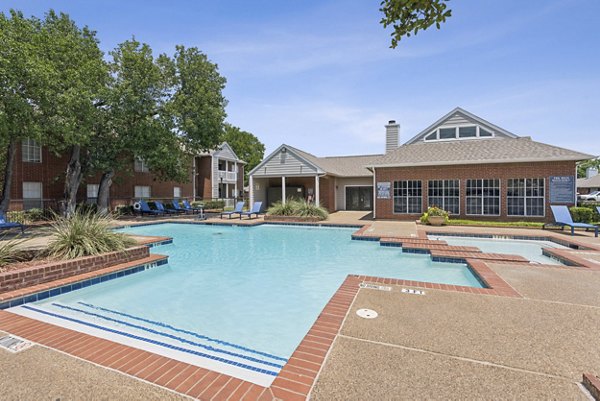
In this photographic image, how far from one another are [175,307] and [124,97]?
16233 millimetres

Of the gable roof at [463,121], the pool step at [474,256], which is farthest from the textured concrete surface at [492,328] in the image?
the gable roof at [463,121]

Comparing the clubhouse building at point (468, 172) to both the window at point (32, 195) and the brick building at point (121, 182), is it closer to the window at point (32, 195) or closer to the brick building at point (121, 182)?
the brick building at point (121, 182)

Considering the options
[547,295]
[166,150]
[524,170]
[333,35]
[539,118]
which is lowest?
[547,295]

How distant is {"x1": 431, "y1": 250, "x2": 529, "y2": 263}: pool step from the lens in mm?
7502

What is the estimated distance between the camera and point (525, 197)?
1566 centimetres

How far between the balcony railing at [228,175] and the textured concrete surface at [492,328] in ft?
100

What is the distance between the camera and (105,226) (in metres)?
7.96

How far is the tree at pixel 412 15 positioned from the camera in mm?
2812

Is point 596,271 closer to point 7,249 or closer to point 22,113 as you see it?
point 7,249

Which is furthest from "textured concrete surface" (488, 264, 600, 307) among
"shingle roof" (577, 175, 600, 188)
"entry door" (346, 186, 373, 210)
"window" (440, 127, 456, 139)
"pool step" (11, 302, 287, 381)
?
"shingle roof" (577, 175, 600, 188)

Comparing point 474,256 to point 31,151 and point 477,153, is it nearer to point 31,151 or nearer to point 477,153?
point 477,153

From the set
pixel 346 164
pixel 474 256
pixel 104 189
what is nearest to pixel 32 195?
pixel 104 189

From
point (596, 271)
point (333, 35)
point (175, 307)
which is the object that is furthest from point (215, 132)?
point (596, 271)

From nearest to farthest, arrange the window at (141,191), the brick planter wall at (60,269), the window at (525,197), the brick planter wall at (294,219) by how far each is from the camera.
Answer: the brick planter wall at (60,269), the window at (525,197), the brick planter wall at (294,219), the window at (141,191)
